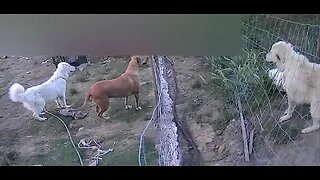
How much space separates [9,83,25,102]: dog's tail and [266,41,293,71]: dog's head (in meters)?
0.88

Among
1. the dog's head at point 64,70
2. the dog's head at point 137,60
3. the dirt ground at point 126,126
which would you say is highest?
the dog's head at point 137,60

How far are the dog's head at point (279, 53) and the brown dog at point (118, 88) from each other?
18.3 inches

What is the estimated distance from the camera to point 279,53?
163 cm

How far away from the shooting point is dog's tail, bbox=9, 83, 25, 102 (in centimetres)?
165

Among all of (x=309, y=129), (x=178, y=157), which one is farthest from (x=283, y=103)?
(x=178, y=157)

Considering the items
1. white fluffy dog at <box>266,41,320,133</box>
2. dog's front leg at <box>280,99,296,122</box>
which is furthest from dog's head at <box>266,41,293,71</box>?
dog's front leg at <box>280,99,296,122</box>

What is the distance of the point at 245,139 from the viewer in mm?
1628

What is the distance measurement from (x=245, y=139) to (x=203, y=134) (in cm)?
15

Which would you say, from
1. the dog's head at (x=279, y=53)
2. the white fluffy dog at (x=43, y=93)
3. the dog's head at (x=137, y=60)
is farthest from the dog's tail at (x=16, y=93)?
the dog's head at (x=279, y=53)

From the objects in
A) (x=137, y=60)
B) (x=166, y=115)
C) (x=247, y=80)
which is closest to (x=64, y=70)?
(x=137, y=60)

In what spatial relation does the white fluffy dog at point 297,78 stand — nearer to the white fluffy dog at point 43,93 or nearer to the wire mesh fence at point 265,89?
the wire mesh fence at point 265,89

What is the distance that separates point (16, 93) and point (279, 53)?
940 millimetres

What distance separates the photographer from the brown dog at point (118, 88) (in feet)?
5.41
